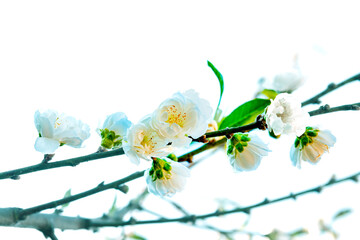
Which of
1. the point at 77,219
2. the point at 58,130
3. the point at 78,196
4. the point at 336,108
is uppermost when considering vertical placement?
the point at 336,108

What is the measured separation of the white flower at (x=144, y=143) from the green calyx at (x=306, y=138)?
10.0 inches

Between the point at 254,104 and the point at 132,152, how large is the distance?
0.87 feet

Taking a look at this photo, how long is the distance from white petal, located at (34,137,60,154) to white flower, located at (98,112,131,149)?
87mm

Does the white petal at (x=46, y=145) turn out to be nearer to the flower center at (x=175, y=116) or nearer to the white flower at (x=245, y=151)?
the flower center at (x=175, y=116)

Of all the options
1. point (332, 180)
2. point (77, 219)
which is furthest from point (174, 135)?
point (332, 180)

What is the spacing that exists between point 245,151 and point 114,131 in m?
0.23

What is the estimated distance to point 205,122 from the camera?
55 cm

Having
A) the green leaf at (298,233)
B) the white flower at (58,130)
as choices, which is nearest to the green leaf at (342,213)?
the green leaf at (298,233)

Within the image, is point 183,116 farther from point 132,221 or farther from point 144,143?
point 132,221

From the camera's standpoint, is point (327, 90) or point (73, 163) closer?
point (73, 163)

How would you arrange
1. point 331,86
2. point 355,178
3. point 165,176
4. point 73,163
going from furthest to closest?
1. point 355,178
2. point 331,86
3. point 165,176
4. point 73,163

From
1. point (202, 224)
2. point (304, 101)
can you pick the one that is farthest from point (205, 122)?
point (202, 224)

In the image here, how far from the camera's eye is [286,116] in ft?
1.89

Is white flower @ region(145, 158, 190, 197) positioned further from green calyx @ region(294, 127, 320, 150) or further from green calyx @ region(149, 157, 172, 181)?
green calyx @ region(294, 127, 320, 150)
